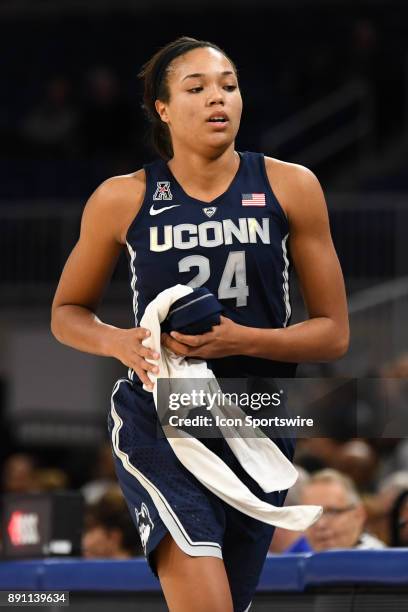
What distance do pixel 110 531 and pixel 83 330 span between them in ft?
10.5

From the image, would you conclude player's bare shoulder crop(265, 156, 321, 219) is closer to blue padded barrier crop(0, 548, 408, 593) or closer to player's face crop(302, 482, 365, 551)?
blue padded barrier crop(0, 548, 408, 593)

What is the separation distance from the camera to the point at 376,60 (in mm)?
15836

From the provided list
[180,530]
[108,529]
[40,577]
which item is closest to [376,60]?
[108,529]

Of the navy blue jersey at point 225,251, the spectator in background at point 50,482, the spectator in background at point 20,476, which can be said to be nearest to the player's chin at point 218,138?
the navy blue jersey at point 225,251

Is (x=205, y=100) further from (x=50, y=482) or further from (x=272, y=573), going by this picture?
(x=50, y=482)

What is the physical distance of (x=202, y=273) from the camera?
3.70m

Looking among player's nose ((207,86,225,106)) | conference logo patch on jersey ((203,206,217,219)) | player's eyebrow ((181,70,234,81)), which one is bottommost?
conference logo patch on jersey ((203,206,217,219))

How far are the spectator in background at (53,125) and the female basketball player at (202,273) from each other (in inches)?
467

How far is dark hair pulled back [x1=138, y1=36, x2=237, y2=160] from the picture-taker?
387 cm

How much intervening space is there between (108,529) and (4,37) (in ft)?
40.0

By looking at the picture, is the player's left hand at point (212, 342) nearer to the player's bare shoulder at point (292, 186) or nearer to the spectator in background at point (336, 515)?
the player's bare shoulder at point (292, 186)

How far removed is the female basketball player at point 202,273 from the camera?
3619mm

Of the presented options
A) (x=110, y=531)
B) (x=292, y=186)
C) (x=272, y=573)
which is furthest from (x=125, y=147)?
(x=292, y=186)

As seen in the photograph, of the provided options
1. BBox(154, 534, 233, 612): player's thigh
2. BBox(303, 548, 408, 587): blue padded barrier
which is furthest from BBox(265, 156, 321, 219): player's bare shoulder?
BBox(303, 548, 408, 587): blue padded barrier
